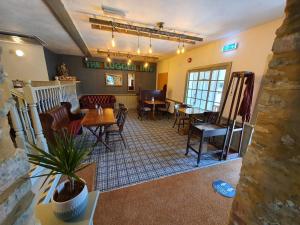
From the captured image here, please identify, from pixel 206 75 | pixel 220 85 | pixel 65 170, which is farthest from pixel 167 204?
pixel 206 75

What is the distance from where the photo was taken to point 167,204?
1668 mm

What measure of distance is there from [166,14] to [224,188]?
3.09 m

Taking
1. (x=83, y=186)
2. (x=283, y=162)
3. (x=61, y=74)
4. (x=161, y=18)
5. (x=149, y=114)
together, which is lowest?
(x=149, y=114)

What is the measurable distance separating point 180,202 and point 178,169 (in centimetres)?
69

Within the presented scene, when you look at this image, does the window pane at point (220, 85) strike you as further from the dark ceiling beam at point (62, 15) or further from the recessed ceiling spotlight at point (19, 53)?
the recessed ceiling spotlight at point (19, 53)

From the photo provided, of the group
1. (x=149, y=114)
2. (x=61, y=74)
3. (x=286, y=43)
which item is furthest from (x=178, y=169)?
(x=61, y=74)

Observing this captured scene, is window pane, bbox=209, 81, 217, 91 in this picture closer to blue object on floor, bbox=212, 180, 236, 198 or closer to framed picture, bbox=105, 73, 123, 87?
blue object on floor, bbox=212, 180, 236, 198

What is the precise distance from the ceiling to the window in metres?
1.06

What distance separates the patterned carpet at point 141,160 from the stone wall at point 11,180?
1388 millimetres

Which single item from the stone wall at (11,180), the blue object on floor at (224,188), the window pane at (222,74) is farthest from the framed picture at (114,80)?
the stone wall at (11,180)

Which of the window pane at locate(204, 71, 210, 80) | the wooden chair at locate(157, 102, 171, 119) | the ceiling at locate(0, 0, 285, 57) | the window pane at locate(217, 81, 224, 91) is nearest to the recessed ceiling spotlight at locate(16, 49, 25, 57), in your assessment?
the ceiling at locate(0, 0, 285, 57)

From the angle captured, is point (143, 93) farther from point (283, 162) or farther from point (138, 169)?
point (283, 162)

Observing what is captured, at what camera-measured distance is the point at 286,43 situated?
31.2 inches

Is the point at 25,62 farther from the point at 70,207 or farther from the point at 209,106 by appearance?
the point at 209,106
